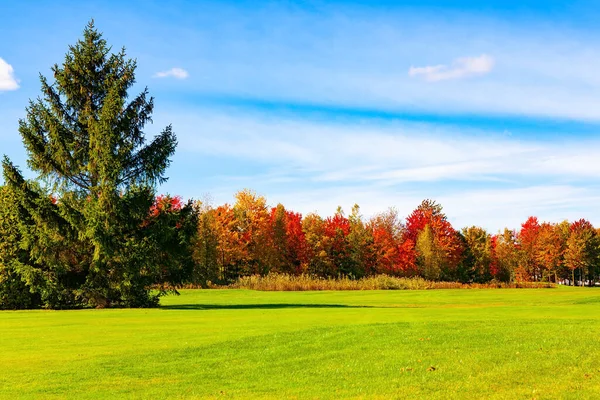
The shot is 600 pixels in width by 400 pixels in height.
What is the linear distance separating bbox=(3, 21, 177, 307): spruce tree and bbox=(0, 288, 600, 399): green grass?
46.2 ft

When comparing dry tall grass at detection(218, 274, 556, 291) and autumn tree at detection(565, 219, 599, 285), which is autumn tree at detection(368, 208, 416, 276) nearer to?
dry tall grass at detection(218, 274, 556, 291)

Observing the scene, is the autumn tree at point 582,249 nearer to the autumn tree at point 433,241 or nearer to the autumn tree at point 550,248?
the autumn tree at point 550,248

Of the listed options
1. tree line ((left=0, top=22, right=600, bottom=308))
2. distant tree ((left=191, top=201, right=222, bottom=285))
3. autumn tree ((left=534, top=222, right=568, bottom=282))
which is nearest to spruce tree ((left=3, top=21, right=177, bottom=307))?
tree line ((left=0, top=22, right=600, bottom=308))

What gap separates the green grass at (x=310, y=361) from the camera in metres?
11.1

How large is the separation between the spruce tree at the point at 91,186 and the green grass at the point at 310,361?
14079 millimetres

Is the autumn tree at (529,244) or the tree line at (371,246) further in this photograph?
the autumn tree at (529,244)

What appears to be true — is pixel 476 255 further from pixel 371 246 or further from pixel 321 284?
pixel 321 284

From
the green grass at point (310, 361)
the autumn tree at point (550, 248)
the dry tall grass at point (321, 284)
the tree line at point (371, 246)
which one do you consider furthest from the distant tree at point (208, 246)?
the autumn tree at point (550, 248)

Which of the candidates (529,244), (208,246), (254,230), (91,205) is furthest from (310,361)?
(529,244)

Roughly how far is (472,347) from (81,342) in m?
10.8

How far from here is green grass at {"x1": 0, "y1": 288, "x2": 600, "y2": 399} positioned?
11.1m

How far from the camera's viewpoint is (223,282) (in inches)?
2687

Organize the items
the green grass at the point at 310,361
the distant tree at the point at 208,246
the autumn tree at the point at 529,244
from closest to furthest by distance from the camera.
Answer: the green grass at the point at 310,361
the distant tree at the point at 208,246
the autumn tree at the point at 529,244

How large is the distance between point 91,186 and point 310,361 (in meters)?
25.4
